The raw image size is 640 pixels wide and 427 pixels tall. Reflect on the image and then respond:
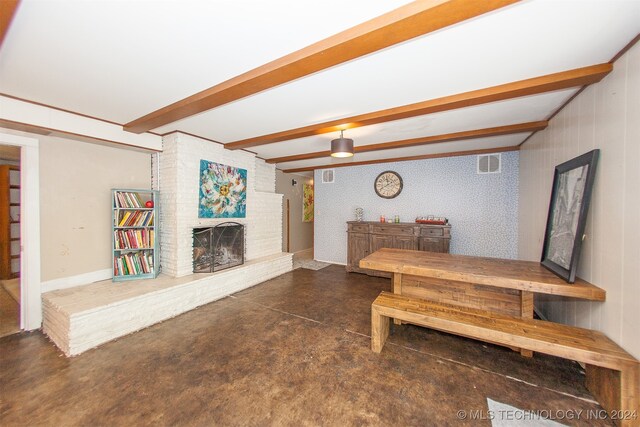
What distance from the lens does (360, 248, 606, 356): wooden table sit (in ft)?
6.37

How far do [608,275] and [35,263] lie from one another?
5.55m

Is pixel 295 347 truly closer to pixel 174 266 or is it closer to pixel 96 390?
pixel 96 390

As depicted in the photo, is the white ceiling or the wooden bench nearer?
the white ceiling

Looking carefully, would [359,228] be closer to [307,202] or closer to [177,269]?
[307,202]

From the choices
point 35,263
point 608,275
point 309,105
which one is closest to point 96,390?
point 35,263

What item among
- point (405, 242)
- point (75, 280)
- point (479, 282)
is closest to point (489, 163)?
point (405, 242)

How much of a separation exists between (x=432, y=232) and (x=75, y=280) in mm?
5491

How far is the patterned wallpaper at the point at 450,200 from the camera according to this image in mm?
4262

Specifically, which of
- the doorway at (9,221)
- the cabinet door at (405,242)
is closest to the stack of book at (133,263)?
the doorway at (9,221)

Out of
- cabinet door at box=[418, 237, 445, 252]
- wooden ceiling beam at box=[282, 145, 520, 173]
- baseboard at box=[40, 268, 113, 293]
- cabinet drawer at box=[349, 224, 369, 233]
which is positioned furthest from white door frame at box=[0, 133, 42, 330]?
cabinet door at box=[418, 237, 445, 252]

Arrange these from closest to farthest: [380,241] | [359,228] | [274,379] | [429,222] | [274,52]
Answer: [274,52] → [274,379] → [429,222] → [380,241] → [359,228]

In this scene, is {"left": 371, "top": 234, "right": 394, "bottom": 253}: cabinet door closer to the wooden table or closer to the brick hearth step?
the wooden table

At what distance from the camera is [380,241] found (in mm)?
4848

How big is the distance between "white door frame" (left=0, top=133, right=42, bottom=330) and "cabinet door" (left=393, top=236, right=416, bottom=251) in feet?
17.1
